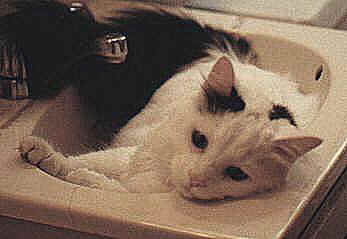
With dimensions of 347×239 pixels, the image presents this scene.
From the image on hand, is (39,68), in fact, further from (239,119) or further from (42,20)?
(239,119)

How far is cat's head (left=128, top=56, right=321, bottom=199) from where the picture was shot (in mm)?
946

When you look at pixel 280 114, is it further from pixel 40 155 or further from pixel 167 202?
pixel 40 155

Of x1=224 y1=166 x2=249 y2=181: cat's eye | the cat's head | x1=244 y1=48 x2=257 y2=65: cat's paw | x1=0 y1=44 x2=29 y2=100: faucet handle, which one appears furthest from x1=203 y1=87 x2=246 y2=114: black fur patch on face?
x1=244 y1=48 x2=257 y2=65: cat's paw

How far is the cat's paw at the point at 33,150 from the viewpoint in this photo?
3.34 feet

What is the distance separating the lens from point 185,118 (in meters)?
1.09

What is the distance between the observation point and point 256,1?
171cm

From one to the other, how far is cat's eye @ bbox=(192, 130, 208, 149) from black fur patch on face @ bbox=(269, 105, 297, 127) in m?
0.11

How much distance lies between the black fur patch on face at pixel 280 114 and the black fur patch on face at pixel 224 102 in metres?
0.05

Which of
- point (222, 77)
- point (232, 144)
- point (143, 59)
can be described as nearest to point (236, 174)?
point (232, 144)

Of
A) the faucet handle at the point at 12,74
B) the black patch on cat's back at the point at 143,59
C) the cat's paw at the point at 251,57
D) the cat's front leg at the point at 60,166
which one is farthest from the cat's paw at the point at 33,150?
the cat's paw at the point at 251,57

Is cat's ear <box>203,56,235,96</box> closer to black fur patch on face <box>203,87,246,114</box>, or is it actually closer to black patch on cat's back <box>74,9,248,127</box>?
black fur patch on face <box>203,87,246,114</box>

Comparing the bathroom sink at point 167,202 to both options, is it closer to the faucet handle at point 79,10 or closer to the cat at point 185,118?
the cat at point 185,118

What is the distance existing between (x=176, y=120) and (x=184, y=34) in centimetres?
45

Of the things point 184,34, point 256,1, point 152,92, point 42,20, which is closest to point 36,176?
point 42,20
